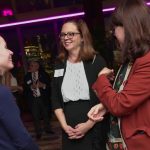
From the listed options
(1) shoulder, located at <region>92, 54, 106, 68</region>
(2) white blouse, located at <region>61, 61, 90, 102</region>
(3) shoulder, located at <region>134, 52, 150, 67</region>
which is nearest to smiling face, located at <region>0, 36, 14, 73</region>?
(3) shoulder, located at <region>134, 52, 150, 67</region>

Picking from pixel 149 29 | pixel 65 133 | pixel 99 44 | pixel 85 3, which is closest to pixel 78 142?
pixel 65 133

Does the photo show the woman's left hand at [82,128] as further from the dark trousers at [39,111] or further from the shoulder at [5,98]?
the dark trousers at [39,111]

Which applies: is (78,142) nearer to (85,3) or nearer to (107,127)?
(107,127)

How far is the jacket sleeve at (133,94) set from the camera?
237 cm

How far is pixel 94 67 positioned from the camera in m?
3.30

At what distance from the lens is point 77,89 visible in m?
3.25

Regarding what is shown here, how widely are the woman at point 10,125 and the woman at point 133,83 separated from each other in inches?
20.0

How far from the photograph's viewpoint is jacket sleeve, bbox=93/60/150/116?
2369mm

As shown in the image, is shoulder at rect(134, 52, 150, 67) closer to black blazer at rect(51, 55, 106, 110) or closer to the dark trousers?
black blazer at rect(51, 55, 106, 110)

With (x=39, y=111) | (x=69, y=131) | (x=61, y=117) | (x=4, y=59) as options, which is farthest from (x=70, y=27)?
(x=39, y=111)

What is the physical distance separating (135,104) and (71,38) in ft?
3.60

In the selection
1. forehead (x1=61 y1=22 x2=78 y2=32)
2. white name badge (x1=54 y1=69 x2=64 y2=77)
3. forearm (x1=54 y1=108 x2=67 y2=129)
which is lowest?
forearm (x1=54 y1=108 x2=67 y2=129)

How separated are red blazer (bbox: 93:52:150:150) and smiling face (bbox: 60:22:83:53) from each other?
92 centimetres

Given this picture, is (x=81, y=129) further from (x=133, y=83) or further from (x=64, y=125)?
(x=133, y=83)
